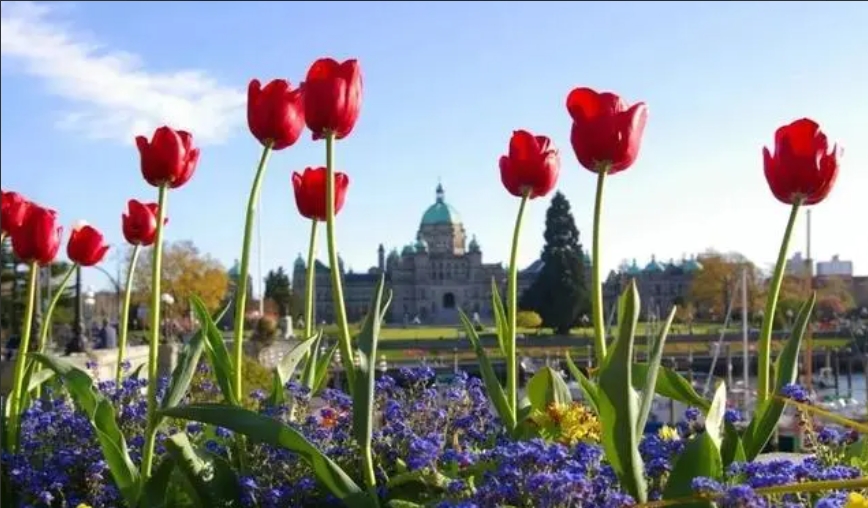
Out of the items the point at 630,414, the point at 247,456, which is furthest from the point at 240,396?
the point at 630,414

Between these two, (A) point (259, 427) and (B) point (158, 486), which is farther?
(B) point (158, 486)

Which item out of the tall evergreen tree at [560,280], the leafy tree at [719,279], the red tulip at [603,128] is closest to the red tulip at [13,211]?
the red tulip at [603,128]

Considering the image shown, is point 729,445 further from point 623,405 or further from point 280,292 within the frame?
point 280,292

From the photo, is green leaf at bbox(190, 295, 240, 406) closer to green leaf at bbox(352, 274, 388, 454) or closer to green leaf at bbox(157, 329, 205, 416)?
green leaf at bbox(157, 329, 205, 416)

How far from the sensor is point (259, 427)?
84.4 inches

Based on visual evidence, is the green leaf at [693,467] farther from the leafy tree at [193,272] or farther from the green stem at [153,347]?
the leafy tree at [193,272]

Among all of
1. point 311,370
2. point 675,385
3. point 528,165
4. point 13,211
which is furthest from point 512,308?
point 13,211

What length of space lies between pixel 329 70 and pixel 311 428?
848 mm

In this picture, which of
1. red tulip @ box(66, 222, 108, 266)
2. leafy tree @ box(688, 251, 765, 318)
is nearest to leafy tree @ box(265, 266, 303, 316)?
leafy tree @ box(688, 251, 765, 318)

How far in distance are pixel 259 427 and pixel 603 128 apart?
0.96 metres

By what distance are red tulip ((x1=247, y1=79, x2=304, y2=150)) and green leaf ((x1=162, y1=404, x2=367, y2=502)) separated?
838 mm

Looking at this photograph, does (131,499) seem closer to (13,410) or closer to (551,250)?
(13,410)

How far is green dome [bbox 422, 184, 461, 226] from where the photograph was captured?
9606cm

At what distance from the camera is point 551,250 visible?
5847 centimetres
